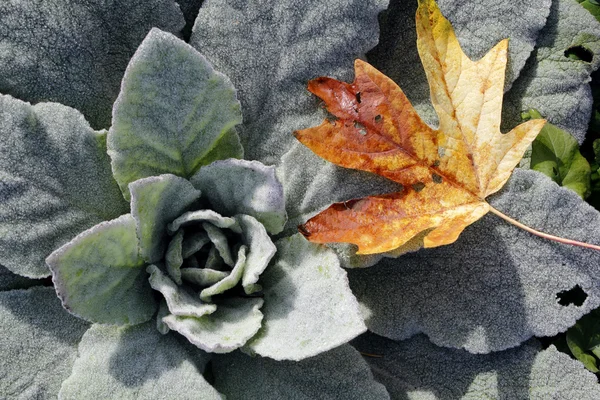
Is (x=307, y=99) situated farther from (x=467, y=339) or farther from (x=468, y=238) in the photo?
(x=467, y=339)

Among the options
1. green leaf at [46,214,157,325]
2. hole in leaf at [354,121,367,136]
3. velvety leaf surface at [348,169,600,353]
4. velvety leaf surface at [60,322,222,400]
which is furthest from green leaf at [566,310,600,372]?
green leaf at [46,214,157,325]

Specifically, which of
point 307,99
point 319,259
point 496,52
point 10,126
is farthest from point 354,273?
point 10,126

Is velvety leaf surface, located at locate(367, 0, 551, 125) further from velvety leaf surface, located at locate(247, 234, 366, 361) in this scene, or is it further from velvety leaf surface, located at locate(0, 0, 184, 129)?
velvety leaf surface, located at locate(0, 0, 184, 129)

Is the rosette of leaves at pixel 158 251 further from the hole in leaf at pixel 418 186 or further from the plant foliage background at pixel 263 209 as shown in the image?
the hole in leaf at pixel 418 186

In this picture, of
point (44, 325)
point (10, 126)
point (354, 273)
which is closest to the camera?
point (10, 126)

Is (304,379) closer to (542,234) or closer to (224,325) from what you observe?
(224,325)

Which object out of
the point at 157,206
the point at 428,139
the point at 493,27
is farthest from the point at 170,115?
the point at 493,27
